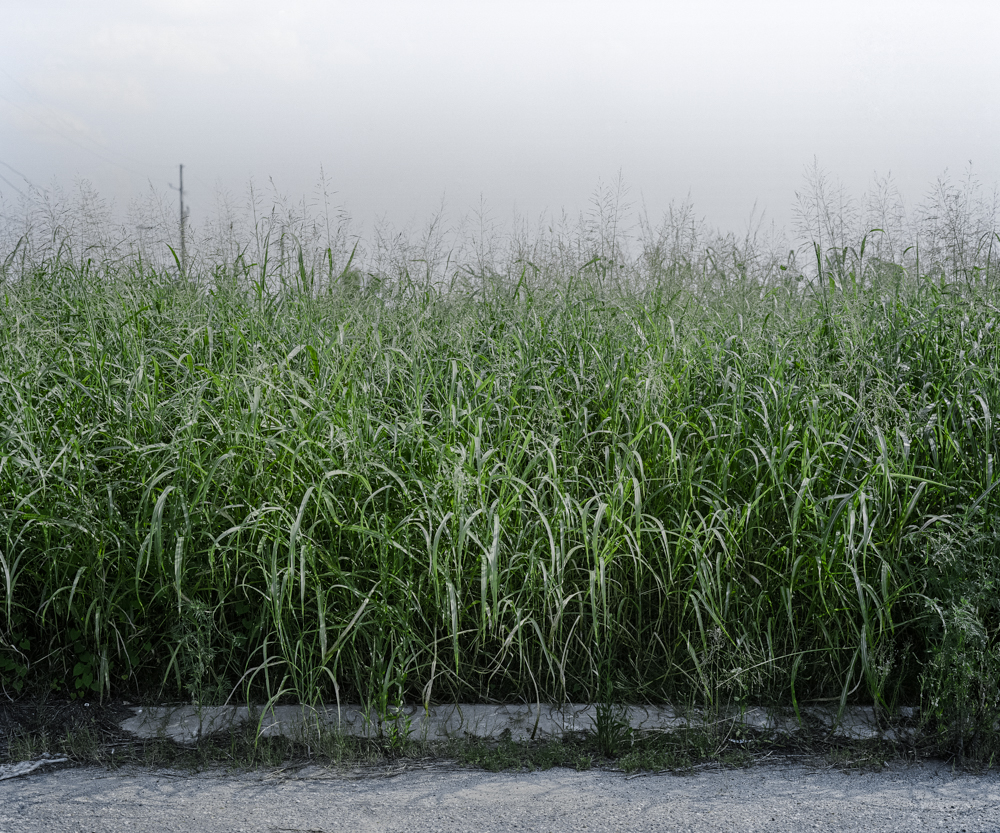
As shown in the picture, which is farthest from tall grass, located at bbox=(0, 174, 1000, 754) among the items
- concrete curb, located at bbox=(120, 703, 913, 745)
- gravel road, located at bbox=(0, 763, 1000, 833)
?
gravel road, located at bbox=(0, 763, 1000, 833)

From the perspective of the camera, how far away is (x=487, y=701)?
2814 mm

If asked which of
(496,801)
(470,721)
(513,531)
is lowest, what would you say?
(496,801)

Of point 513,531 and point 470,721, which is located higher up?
point 513,531

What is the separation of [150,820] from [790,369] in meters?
3.18

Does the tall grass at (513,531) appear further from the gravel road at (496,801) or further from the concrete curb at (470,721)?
the gravel road at (496,801)

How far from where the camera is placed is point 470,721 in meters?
2.69

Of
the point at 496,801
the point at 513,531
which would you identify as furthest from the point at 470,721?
the point at 513,531

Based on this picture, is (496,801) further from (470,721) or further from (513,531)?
(513,531)

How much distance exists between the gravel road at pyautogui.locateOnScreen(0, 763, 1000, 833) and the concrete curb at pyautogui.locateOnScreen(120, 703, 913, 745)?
0.17 m

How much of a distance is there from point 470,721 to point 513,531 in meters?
0.69

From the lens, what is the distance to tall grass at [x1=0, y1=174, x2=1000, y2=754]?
8.75 ft

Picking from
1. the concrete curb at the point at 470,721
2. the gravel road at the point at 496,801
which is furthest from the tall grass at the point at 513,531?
the gravel road at the point at 496,801

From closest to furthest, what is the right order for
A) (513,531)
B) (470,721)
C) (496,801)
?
(496,801)
(470,721)
(513,531)

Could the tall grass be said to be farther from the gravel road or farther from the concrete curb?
the gravel road
